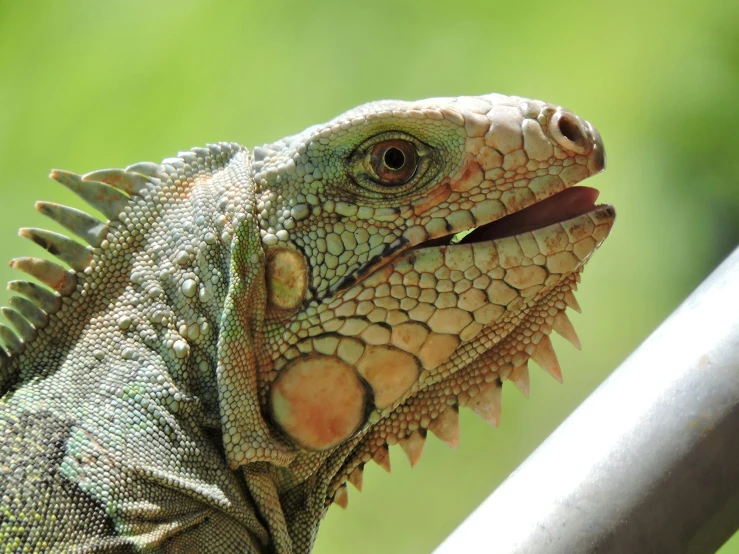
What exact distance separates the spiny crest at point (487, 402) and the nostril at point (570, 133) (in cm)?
36

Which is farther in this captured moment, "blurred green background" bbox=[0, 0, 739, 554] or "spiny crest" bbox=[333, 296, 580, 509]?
"blurred green background" bbox=[0, 0, 739, 554]

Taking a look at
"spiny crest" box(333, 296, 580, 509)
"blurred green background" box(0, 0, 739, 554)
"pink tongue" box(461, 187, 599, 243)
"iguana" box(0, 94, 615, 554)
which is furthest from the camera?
"blurred green background" box(0, 0, 739, 554)

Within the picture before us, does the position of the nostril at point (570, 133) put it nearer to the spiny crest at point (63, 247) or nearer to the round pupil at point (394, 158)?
the round pupil at point (394, 158)

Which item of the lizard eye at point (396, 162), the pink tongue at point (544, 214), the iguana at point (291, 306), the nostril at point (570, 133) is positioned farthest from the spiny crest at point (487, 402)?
the lizard eye at point (396, 162)

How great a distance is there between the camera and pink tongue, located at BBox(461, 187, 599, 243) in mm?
1956

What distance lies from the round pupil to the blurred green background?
210 cm

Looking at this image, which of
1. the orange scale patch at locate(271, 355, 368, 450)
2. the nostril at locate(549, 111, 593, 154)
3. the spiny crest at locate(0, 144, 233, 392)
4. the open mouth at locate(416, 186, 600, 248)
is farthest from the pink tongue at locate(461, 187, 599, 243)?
the spiny crest at locate(0, 144, 233, 392)

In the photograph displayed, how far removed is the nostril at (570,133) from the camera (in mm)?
1921

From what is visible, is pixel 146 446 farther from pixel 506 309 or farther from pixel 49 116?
pixel 49 116

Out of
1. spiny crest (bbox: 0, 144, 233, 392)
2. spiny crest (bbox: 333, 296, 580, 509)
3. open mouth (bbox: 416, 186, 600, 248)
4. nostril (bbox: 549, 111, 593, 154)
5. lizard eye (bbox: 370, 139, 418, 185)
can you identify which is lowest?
spiny crest (bbox: 0, 144, 233, 392)

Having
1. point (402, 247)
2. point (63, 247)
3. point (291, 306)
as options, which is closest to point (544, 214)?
point (402, 247)

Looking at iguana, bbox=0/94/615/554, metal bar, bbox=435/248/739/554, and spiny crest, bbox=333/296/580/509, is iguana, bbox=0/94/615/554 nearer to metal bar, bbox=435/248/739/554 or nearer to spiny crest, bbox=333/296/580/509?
spiny crest, bbox=333/296/580/509

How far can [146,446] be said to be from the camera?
1829mm

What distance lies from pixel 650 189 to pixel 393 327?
8.12 ft
